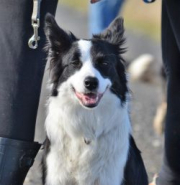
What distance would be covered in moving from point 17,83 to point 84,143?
60cm

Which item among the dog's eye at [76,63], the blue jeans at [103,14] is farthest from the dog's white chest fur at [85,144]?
the blue jeans at [103,14]

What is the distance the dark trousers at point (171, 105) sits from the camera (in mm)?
4848

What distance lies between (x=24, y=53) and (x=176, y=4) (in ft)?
3.32

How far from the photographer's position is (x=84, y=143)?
180 inches

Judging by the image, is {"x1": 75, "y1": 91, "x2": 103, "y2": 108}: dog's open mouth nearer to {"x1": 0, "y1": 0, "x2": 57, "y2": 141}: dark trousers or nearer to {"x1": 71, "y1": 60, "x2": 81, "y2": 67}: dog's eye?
{"x1": 71, "y1": 60, "x2": 81, "y2": 67}: dog's eye

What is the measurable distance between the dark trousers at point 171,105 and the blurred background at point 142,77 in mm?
316

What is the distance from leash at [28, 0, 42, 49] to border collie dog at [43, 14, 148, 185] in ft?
0.40

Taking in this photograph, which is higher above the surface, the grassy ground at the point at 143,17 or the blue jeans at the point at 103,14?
the grassy ground at the point at 143,17

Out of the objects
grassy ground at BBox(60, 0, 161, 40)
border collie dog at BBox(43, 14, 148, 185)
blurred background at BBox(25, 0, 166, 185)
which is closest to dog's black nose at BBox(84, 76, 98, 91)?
border collie dog at BBox(43, 14, 148, 185)

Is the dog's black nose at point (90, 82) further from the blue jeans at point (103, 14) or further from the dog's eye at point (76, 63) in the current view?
the blue jeans at point (103, 14)

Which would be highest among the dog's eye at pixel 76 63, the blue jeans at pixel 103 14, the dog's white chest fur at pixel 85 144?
the blue jeans at pixel 103 14

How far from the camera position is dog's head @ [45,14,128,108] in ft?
14.1

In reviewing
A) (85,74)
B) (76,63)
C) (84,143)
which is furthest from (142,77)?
(85,74)

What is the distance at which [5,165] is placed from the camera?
4.49 metres
